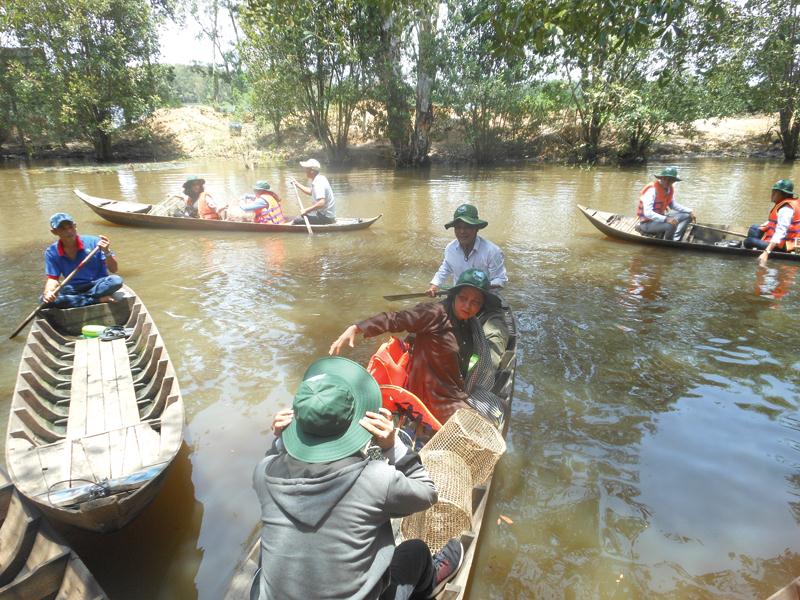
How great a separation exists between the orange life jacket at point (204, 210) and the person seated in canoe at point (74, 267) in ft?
16.7

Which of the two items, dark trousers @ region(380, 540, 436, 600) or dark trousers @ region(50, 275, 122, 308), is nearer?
dark trousers @ region(380, 540, 436, 600)

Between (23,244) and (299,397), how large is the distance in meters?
11.5

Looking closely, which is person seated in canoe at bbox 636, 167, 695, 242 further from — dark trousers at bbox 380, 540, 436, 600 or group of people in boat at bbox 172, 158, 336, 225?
dark trousers at bbox 380, 540, 436, 600

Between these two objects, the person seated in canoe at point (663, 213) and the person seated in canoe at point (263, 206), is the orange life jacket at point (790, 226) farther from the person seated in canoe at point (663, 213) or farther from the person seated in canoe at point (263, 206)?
the person seated in canoe at point (263, 206)

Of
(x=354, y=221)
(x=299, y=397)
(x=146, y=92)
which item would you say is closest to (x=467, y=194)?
(x=354, y=221)

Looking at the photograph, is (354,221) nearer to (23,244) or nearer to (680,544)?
(23,244)

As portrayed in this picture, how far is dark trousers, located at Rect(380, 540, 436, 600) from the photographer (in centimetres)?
199

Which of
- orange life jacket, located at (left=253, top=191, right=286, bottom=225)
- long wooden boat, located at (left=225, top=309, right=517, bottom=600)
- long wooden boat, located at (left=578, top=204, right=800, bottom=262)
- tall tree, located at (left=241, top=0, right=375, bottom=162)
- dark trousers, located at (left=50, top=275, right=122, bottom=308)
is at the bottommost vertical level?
long wooden boat, located at (left=225, top=309, right=517, bottom=600)

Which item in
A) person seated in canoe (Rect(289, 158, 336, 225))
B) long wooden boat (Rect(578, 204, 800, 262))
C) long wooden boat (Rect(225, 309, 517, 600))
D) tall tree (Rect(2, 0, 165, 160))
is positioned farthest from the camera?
tall tree (Rect(2, 0, 165, 160))

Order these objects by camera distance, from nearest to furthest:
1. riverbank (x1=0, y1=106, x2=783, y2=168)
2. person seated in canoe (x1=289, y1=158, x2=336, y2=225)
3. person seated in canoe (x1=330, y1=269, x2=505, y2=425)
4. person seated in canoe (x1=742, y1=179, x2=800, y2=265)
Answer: person seated in canoe (x1=330, y1=269, x2=505, y2=425) → person seated in canoe (x1=742, y1=179, x2=800, y2=265) → person seated in canoe (x1=289, y1=158, x2=336, y2=225) → riverbank (x1=0, y1=106, x2=783, y2=168)

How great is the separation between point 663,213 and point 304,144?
76.2 feet

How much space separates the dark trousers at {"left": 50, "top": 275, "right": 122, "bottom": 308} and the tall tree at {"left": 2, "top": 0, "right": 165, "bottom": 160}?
2395 centimetres

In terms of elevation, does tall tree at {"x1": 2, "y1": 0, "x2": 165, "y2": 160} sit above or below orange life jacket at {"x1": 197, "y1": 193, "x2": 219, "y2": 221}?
above

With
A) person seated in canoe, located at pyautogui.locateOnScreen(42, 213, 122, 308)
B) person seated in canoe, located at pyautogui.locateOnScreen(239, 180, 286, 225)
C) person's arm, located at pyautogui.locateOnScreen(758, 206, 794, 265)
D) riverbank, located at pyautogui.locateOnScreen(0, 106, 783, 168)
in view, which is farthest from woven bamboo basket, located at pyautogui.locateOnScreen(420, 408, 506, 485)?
riverbank, located at pyautogui.locateOnScreen(0, 106, 783, 168)
